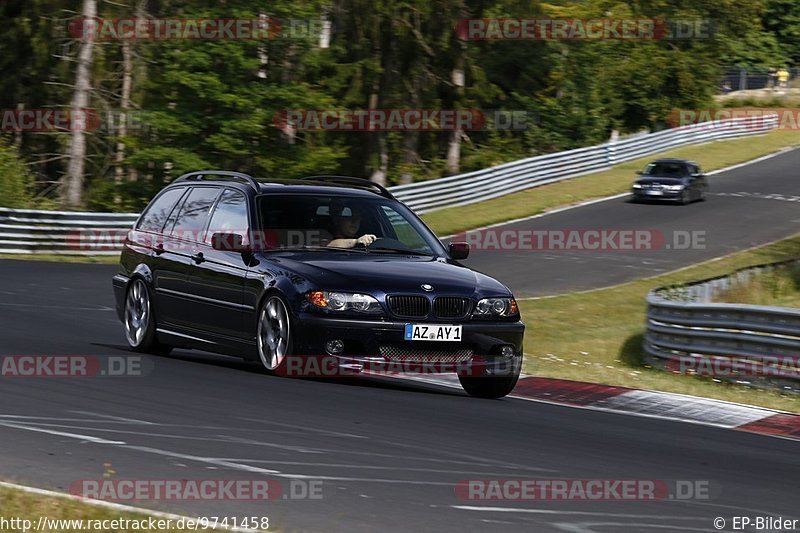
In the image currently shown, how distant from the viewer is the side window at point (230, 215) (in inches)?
450

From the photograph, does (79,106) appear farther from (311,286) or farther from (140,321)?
(311,286)

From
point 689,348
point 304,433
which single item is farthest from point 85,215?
point 304,433

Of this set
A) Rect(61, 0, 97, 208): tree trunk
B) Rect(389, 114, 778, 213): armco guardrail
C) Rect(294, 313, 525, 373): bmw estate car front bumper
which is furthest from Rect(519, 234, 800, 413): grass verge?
Rect(61, 0, 97, 208): tree trunk

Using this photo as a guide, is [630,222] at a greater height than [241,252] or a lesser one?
lesser

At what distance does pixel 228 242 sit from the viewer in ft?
36.3

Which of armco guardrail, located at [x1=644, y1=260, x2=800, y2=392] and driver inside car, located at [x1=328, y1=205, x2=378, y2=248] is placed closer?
driver inside car, located at [x1=328, y1=205, x2=378, y2=248]

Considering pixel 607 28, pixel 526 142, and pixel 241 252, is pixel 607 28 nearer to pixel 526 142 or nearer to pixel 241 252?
pixel 526 142

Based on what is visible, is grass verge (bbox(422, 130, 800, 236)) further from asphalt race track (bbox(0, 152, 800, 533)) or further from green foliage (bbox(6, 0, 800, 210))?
asphalt race track (bbox(0, 152, 800, 533))

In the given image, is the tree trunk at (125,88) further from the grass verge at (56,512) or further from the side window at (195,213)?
the grass verge at (56,512)

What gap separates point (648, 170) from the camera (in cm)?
4125

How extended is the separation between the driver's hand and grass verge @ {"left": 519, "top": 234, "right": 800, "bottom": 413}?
3045 mm

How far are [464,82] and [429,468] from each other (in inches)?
1939

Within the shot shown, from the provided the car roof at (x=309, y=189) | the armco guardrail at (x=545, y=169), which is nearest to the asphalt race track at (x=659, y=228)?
the armco guardrail at (x=545, y=169)

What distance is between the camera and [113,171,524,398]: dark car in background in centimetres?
1016
